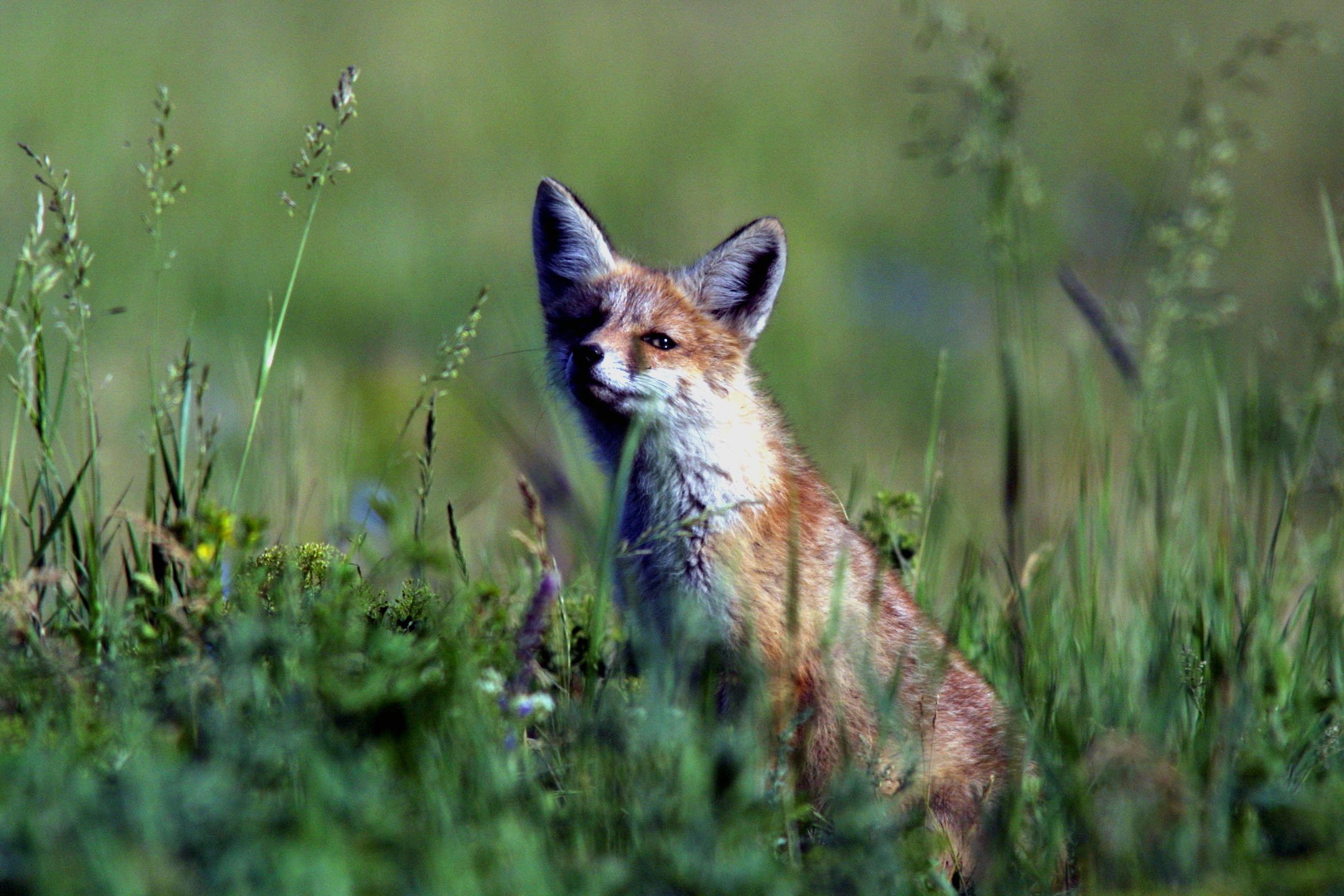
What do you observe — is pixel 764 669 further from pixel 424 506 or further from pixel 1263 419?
pixel 1263 419

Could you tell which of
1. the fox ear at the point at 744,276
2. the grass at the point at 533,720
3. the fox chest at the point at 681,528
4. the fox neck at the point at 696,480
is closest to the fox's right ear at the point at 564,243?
the fox ear at the point at 744,276

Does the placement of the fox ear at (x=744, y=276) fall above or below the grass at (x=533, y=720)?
above

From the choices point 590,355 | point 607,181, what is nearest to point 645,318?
point 590,355

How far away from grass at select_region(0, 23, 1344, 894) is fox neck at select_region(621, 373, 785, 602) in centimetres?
31

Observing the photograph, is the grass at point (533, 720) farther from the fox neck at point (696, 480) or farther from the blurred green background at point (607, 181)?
the blurred green background at point (607, 181)

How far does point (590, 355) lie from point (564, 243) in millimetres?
956

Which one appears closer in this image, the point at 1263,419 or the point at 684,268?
the point at 1263,419

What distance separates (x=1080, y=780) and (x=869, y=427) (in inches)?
307

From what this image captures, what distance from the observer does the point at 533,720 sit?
9.85ft

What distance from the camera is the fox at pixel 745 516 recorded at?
4.11 metres

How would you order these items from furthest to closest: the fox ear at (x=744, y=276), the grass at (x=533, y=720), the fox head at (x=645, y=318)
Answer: the fox ear at (x=744, y=276)
the fox head at (x=645, y=318)
the grass at (x=533, y=720)

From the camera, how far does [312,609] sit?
2.88 meters

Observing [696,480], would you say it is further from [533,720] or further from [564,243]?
[533,720]

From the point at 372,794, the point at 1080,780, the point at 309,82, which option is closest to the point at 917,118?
the point at 1080,780
